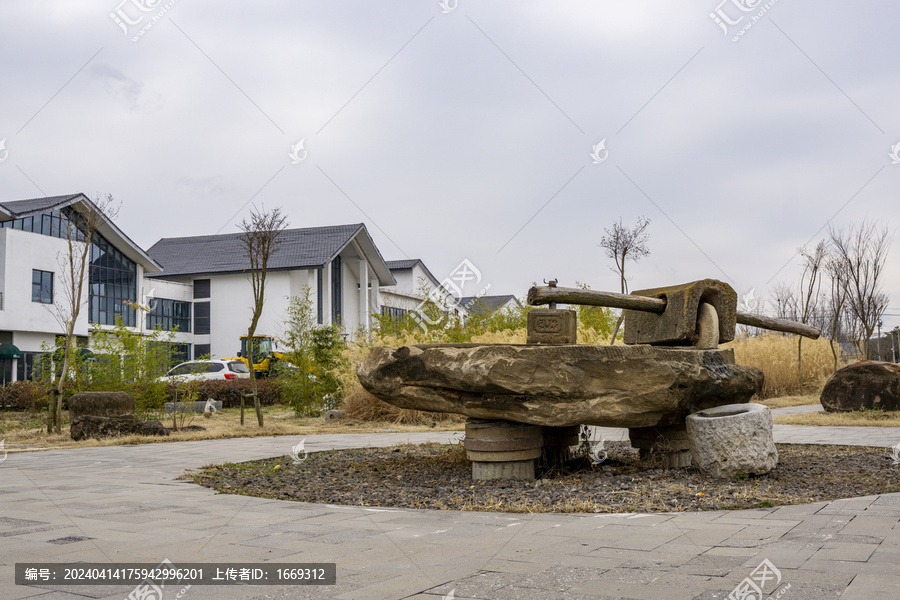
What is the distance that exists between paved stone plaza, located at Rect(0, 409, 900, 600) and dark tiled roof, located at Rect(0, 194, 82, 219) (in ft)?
73.4

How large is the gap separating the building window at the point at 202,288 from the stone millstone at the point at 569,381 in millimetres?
30599

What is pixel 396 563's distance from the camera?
3.47m

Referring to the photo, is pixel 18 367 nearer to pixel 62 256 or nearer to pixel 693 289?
pixel 62 256

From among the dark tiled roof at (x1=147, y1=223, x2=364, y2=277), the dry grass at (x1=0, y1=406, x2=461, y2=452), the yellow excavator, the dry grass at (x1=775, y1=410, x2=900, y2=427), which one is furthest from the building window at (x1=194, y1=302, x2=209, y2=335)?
the dry grass at (x1=775, y1=410, x2=900, y2=427)

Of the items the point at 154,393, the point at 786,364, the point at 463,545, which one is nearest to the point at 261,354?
the point at 154,393

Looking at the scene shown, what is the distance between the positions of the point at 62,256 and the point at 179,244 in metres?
12.3

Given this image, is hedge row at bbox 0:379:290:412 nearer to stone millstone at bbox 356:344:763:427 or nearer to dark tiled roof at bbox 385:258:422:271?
stone millstone at bbox 356:344:763:427

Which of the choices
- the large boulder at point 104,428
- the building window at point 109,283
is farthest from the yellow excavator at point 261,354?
the large boulder at point 104,428

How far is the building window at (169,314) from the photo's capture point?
32.8 meters

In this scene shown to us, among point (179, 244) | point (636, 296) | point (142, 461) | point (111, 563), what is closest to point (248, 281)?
point (179, 244)

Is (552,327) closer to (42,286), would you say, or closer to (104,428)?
(104,428)

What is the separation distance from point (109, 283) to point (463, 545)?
30182 millimetres

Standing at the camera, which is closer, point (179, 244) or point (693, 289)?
point (693, 289)

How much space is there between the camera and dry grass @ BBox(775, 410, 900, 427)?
10789 millimetres
